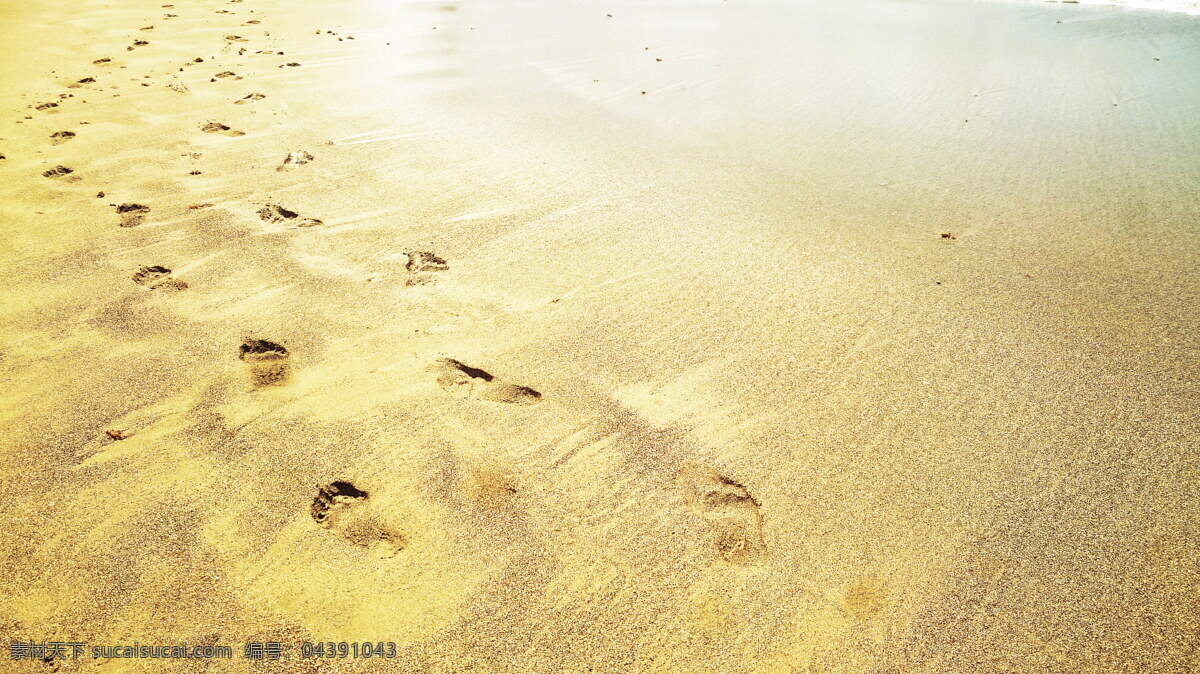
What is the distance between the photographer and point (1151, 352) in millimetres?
2436

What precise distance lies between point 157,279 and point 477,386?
65.8 inches

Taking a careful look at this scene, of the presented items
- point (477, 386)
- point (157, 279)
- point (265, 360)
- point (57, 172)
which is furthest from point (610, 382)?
point (57, 172)

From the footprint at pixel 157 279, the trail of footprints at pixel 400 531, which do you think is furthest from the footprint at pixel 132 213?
the footprint at pixel 157 279

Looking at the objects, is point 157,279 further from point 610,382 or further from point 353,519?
point 610,382

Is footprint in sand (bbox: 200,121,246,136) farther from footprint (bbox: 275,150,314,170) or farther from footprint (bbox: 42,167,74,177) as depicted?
footprint (bbox: 42,167,74,177)

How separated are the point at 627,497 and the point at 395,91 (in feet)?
14.4

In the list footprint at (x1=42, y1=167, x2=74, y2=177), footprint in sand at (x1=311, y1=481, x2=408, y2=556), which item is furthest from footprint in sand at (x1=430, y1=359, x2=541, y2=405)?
footprint at (x1=42, y1=167, x2=74, y2=177)

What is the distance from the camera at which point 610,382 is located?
233cm

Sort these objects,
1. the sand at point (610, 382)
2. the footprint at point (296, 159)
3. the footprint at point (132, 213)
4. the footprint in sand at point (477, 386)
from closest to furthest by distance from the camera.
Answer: the sand at point (610, 382)
the footprint in sand at point (477, 386)
the footprint at point (132, 213)
the footprint at point (296, 159)

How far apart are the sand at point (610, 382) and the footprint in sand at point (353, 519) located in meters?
0.01

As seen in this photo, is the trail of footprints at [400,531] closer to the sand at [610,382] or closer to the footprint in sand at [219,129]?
the sand at [610,382]

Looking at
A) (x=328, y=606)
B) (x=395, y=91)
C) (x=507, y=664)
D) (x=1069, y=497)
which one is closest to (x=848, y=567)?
(x=1069, y=497)

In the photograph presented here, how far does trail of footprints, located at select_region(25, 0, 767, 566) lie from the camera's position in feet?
5.90

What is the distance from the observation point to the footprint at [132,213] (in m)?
3.24
